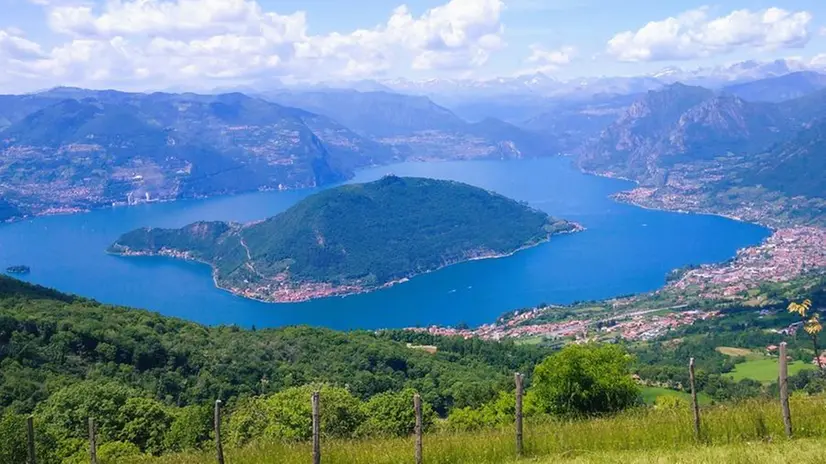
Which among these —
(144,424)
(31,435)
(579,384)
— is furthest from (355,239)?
(31,435)

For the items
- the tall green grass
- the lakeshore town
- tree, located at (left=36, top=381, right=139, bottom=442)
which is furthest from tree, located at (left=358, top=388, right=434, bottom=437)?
the lakeshore town

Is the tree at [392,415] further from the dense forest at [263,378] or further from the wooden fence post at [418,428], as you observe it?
the wooden fence post at [418,428]

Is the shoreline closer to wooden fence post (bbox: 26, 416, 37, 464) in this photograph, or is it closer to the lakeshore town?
the lakeshore town

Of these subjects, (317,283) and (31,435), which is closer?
(31,435)

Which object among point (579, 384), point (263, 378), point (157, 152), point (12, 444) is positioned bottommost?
point (263, 378)

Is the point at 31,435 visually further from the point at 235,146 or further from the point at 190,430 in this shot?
the point at 235,146

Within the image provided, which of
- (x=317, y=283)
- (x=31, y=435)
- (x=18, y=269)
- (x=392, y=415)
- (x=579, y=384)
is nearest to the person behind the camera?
(x=31, y=435)
